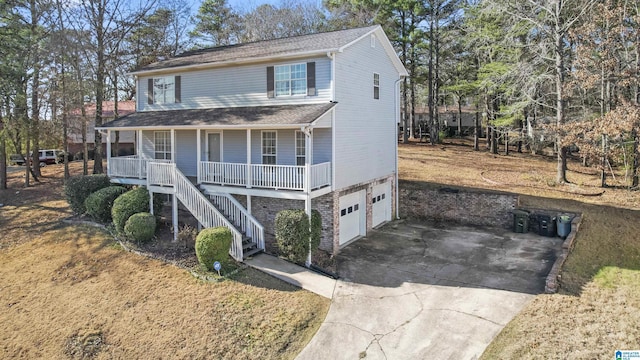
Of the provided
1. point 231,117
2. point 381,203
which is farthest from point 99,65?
point 381,203

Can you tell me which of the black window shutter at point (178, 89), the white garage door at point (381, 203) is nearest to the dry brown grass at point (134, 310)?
the black window shutter at point (178, 89)

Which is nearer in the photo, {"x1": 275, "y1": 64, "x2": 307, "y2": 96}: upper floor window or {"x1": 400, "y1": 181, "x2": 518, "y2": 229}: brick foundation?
{"x1": 275, "y1": 64, "x2": 307, "y2": 96}: upper floor window

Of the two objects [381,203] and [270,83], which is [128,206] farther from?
[381,203]

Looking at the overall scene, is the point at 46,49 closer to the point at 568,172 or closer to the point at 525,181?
the point at 525,181

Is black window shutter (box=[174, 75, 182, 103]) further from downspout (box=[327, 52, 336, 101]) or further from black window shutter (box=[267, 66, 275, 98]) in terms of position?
downspout (box=[327, 52, 336, 101])

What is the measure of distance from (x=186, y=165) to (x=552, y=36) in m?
18.9

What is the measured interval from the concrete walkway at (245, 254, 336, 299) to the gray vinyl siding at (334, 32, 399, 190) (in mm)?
3479

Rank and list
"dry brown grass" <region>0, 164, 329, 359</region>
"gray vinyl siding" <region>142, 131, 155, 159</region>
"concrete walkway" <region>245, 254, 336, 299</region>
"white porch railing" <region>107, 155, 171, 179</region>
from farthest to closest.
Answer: "gray vinyl siding" <region>142, 131, 155, 159</region> < "white porch railing" <region>107, 155, 171, 179</region> < "concrete walkway" <region>245, 254, 336, 299</region> < "dry brown grass" <region>0, 164, 329, 359</region>

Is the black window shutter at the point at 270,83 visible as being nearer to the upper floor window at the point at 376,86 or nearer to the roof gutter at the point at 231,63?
the roof gutter at the point at 231,63

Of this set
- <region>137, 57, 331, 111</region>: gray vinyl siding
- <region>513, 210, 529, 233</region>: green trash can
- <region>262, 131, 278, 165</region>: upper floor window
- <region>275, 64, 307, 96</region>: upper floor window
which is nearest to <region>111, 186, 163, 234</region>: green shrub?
<region>262, 131, 278, 165</region>: upper floor window

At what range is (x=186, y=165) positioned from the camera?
18406 mm

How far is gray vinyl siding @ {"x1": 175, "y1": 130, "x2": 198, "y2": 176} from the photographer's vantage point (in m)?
18.1

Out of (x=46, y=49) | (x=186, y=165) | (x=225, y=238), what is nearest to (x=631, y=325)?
(x=225, y=238)

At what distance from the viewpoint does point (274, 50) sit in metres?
16.7
